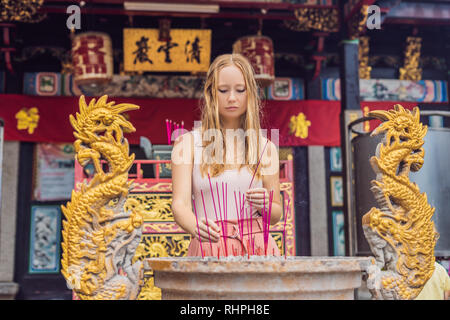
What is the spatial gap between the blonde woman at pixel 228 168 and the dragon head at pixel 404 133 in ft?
1.50

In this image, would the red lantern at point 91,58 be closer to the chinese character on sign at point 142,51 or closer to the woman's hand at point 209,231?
the chinese character on sign at point 142,51

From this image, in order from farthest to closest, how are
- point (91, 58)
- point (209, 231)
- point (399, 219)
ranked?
point (91, 58), point (399, 219), point (209, 231)

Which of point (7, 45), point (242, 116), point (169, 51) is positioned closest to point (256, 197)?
point (242, 116)

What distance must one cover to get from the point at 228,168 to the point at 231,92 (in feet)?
0.96

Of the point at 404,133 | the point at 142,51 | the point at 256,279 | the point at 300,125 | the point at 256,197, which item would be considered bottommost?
the point at 256,279

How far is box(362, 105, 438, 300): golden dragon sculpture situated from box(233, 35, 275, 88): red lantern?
460 cm

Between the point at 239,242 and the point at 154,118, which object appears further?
the point at 154,118

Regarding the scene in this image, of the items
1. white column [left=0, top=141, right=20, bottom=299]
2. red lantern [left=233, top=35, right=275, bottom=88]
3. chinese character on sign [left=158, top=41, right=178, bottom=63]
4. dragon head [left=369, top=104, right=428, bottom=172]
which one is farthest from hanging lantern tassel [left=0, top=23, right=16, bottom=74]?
dragon head [left=369, top=104, right=428, bottom=172]

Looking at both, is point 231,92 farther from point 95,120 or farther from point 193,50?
point 193,50

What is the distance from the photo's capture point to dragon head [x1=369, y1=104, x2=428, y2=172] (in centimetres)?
187

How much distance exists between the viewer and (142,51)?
21.8 ft

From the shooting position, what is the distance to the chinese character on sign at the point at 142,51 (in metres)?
6.61

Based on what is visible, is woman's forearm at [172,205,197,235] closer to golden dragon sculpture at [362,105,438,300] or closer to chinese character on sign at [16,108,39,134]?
golden dragon sculpture at [362,105,438,300]
